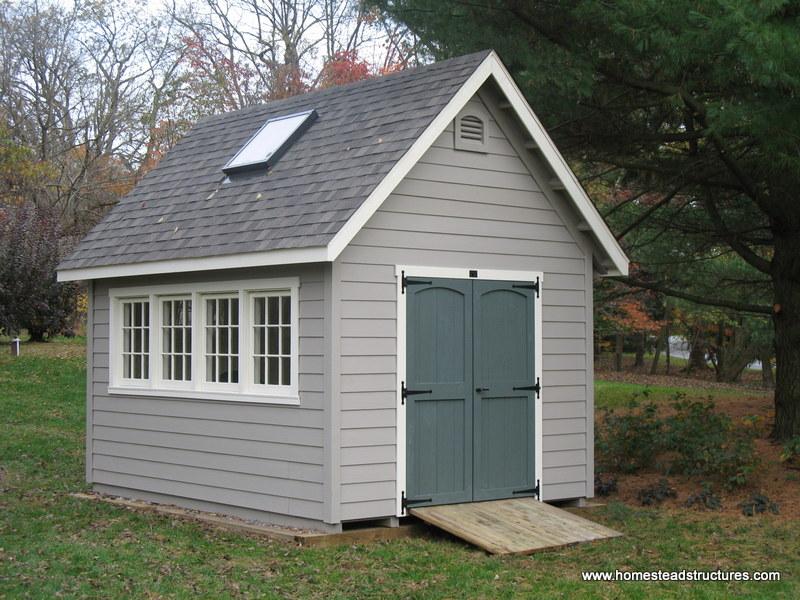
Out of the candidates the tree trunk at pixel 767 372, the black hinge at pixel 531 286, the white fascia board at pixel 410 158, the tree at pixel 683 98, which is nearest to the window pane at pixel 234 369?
the white fascia board at pixel 410 158

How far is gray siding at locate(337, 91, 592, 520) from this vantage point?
9320 millimetres

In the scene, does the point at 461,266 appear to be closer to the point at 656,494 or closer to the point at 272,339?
the point at 272,339

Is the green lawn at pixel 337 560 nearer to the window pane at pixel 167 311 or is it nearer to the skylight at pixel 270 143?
the window pane at pixel 167 311

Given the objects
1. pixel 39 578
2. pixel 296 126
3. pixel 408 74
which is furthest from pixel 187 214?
pixel 39 578

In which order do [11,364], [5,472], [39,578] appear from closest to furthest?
1. [39,578]
2. [5,472]
3. [11,364]

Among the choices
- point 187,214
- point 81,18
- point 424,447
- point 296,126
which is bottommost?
point 424,447

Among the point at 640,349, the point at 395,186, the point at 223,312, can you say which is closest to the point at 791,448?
the point at 395,186

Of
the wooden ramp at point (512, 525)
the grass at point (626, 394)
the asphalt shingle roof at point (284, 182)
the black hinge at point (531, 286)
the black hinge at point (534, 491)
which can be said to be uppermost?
the asphalt shingle roof at point (284, 182)

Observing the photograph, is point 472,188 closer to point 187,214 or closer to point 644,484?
point 187,214

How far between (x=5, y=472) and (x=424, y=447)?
606cm

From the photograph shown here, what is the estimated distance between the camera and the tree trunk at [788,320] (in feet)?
41.6

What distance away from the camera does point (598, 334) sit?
29406mm

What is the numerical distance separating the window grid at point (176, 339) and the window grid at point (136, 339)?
0.29 meters

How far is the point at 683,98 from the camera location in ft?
35.6
